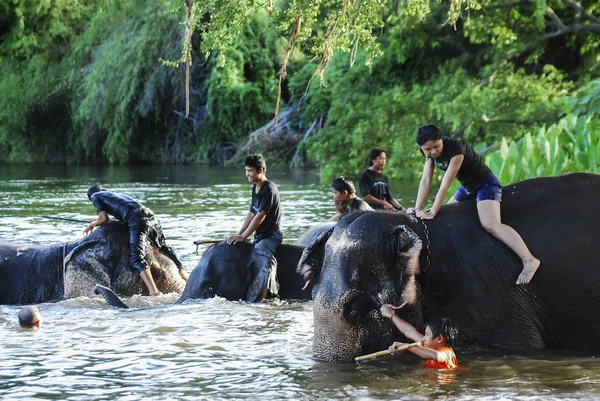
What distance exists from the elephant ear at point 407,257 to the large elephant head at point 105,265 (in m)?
5.45

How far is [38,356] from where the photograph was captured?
930 cm

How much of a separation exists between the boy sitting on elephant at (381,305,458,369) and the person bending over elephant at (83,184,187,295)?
517cm

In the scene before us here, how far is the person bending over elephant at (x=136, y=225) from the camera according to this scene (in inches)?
497

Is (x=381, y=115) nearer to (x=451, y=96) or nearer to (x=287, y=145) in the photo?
(x=451, y=96)

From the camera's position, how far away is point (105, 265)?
12.8 metres

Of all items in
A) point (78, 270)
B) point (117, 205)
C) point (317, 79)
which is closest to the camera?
point (78, 270)

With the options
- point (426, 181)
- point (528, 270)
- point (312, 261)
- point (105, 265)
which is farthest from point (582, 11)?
point (312, 261)

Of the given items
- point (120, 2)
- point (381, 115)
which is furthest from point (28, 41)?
point (381, 115)

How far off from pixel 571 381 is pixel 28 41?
4667 cm

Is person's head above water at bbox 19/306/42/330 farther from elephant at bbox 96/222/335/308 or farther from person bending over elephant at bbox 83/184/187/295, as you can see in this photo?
person bending over elephant at bbox 83/184/187/295

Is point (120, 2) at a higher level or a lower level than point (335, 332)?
higher

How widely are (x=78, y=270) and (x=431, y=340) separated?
589 centimetres

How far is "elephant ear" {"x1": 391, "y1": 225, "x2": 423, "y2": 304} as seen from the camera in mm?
7980

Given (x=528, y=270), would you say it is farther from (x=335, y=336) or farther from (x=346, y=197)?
(x=346, y=197)
